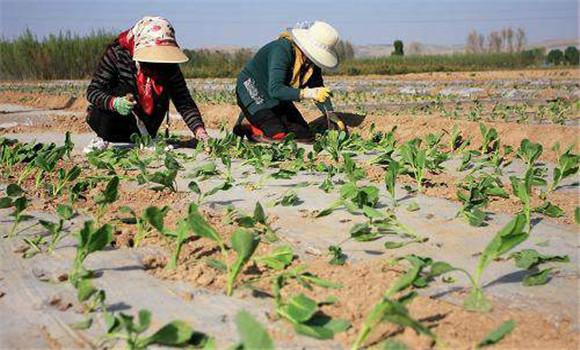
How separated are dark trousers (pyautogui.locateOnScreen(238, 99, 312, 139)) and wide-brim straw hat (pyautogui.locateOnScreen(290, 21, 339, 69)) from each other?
55 cm

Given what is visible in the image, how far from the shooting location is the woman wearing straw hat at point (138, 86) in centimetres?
398

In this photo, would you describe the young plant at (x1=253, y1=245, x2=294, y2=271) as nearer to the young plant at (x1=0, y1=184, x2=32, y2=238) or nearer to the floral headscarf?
the young plant at (x1=0, y1=184, x2=32, y2=238)

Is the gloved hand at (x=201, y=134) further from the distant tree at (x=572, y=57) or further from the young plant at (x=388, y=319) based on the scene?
the distant tree at (x=572, y=57)

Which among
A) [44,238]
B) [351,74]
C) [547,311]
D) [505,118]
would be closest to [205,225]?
[44,238]

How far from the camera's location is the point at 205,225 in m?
1.91

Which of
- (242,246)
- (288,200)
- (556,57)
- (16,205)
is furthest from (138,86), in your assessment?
(556,57)

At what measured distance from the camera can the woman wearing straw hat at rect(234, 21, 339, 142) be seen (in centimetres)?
462

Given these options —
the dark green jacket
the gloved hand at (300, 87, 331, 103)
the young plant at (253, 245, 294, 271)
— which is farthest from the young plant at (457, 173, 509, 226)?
the dark green jacket

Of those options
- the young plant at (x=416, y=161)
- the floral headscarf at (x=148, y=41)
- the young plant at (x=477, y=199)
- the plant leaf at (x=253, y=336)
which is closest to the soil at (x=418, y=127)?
the young plant at (x=416, y=161)

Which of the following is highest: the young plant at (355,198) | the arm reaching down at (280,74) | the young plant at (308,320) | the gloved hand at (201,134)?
the arm reaching down at (280,74)

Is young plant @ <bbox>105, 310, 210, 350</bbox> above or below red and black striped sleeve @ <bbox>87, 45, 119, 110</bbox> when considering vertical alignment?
below

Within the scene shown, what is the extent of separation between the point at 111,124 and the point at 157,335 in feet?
10.6

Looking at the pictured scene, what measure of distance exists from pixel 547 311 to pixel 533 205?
1259 mm

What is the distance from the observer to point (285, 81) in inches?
187
